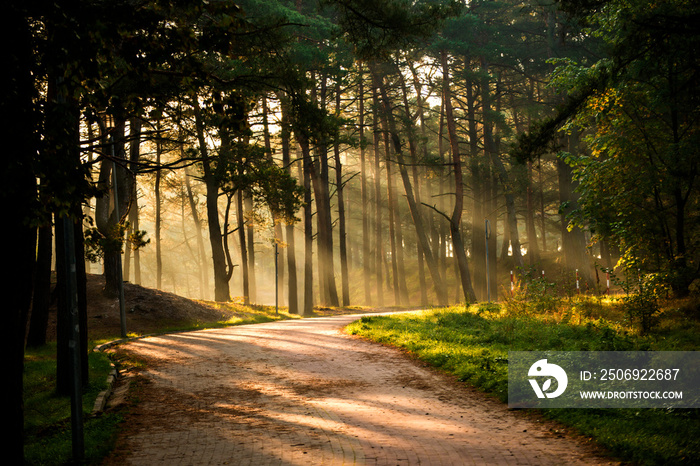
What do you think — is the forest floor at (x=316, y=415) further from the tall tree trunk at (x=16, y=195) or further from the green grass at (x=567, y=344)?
the tall tree trunk at (x=16, y=195)

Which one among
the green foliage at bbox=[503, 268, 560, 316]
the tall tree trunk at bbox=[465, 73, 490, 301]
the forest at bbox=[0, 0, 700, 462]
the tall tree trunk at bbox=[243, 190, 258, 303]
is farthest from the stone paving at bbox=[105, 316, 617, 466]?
the tall tree trunk at bbox=[465, 73, 490, 301]

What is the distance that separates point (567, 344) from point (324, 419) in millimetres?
5513

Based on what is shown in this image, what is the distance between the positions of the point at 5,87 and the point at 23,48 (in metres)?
0.55

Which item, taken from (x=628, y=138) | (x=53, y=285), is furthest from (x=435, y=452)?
(x=53, y=285)

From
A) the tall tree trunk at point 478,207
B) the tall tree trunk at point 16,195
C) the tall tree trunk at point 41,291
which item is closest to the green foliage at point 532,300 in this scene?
the tall tree trunk at point 41,291

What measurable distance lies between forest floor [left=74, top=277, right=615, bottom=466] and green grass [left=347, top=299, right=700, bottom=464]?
0.34 metres

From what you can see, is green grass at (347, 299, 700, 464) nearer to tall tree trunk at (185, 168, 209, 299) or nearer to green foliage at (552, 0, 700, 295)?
green foliage at (552, 0, 700, 295)

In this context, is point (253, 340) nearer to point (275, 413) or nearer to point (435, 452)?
point (275, 413)

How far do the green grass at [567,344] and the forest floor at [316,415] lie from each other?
1.10 ft

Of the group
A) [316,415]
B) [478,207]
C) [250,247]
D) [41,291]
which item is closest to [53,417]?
[316,415]

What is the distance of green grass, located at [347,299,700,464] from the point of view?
5.77 meters

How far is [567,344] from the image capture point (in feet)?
34.9

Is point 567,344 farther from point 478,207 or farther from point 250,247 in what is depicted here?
point 478,207

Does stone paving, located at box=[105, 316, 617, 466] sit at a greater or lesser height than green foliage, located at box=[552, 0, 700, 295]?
lesser
